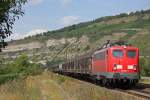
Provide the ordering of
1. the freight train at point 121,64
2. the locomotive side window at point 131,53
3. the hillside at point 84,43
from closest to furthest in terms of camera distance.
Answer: the freight train at point 121,64 < the locomotive side window at point 131,53 < the hillside at point 84,43

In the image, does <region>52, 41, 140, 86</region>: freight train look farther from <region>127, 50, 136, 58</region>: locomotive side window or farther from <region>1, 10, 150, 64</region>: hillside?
<region>1, 10, 150, 64</region>: hillside

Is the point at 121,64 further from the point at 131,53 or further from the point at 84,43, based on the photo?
the point at 84,43

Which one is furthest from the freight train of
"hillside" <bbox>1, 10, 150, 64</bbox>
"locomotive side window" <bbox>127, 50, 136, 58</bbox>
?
"hillside" <bbox>1, 10, 150, 64</bbox>

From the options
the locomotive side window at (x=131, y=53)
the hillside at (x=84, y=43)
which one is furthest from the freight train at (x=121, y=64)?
the hillside at (x=84, y=43)

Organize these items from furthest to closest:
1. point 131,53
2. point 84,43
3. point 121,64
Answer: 1. point 84,43
2. point 131,53
3. point 121,64

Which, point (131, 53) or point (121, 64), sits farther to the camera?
point (131, 53)

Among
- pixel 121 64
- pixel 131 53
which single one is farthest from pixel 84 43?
pixel 121 64

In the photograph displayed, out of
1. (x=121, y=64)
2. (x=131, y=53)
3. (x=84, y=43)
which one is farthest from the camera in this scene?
(x=84, y=43)

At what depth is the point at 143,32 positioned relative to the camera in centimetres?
16025

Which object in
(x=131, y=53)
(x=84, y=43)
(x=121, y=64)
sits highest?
(x=84, y=43)

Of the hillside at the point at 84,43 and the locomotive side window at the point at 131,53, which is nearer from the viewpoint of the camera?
the locomotive side window at the point at 131,53

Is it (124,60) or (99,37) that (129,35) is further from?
(124,60)

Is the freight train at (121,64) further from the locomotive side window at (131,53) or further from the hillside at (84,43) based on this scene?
the hillside at (84,43)

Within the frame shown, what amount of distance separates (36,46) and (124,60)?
162266 mm
